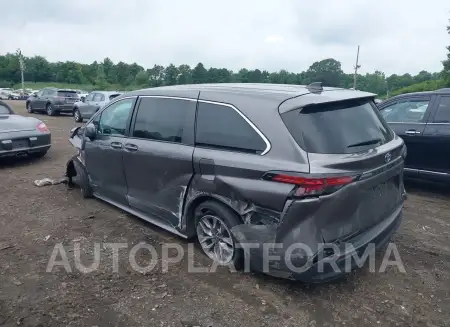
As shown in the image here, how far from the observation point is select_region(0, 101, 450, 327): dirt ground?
2750 millimetres

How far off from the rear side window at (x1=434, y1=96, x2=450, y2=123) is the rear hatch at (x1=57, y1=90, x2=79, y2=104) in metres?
17.6

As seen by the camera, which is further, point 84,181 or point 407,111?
point 407,111

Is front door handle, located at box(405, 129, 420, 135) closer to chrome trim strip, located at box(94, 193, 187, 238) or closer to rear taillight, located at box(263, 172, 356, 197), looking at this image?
rear taillight, located at box(263, 172, 356, 197)

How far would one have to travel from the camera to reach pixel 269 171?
2.80 m

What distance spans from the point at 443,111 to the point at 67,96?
18158 millimetres

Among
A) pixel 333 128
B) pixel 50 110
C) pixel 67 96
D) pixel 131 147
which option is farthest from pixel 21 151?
pixel 50 110

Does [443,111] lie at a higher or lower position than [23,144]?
higher

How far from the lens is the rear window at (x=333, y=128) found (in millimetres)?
2779

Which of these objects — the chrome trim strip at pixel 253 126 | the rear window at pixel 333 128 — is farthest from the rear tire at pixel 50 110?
the rear window at pixel 333 128

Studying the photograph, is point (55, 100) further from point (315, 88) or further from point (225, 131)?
point (315, 88)

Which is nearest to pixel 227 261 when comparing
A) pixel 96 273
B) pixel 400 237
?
pixel 96 273

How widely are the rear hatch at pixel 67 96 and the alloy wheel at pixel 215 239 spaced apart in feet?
57.9

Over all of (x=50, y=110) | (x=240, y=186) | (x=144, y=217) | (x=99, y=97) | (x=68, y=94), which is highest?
(x=68, y=94)

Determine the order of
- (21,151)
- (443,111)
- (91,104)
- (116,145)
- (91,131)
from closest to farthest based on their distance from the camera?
(116,145), (91,131), (443,111), (21,151), (91,104)
